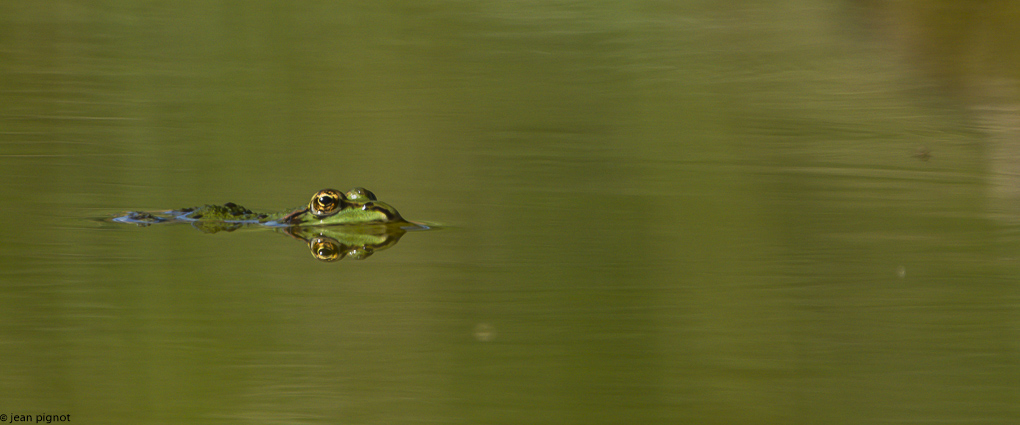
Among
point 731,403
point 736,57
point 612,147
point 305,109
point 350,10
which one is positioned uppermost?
point 350,10

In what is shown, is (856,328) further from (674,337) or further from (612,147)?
(612,147)

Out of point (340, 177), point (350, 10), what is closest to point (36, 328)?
point (340, 177)

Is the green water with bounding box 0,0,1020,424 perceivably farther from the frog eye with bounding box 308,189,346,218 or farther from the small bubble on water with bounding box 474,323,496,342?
the frog eye with bounding box 308,189,346,218

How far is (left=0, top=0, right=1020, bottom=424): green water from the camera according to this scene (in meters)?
3.71

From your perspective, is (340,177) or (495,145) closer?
(340,177)

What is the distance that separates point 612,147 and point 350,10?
8.86 meters

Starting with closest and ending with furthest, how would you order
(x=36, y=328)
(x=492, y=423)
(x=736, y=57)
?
(x=492, y=423) < (x=36, y=328) < (x=736, y=57)

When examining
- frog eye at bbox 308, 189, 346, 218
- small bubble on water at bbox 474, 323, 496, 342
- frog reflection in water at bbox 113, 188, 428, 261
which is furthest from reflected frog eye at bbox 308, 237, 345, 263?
small bubble on water at bbox 474, 323, 496, 342

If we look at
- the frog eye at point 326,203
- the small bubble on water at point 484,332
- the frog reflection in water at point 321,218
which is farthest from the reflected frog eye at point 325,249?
the small bubble on water at point 484,332

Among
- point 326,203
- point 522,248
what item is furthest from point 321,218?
point 522,248

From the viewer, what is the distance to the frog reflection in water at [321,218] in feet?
18.1

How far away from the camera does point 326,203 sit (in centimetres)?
558

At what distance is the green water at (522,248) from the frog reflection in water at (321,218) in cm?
13

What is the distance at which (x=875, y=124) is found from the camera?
9078mm
